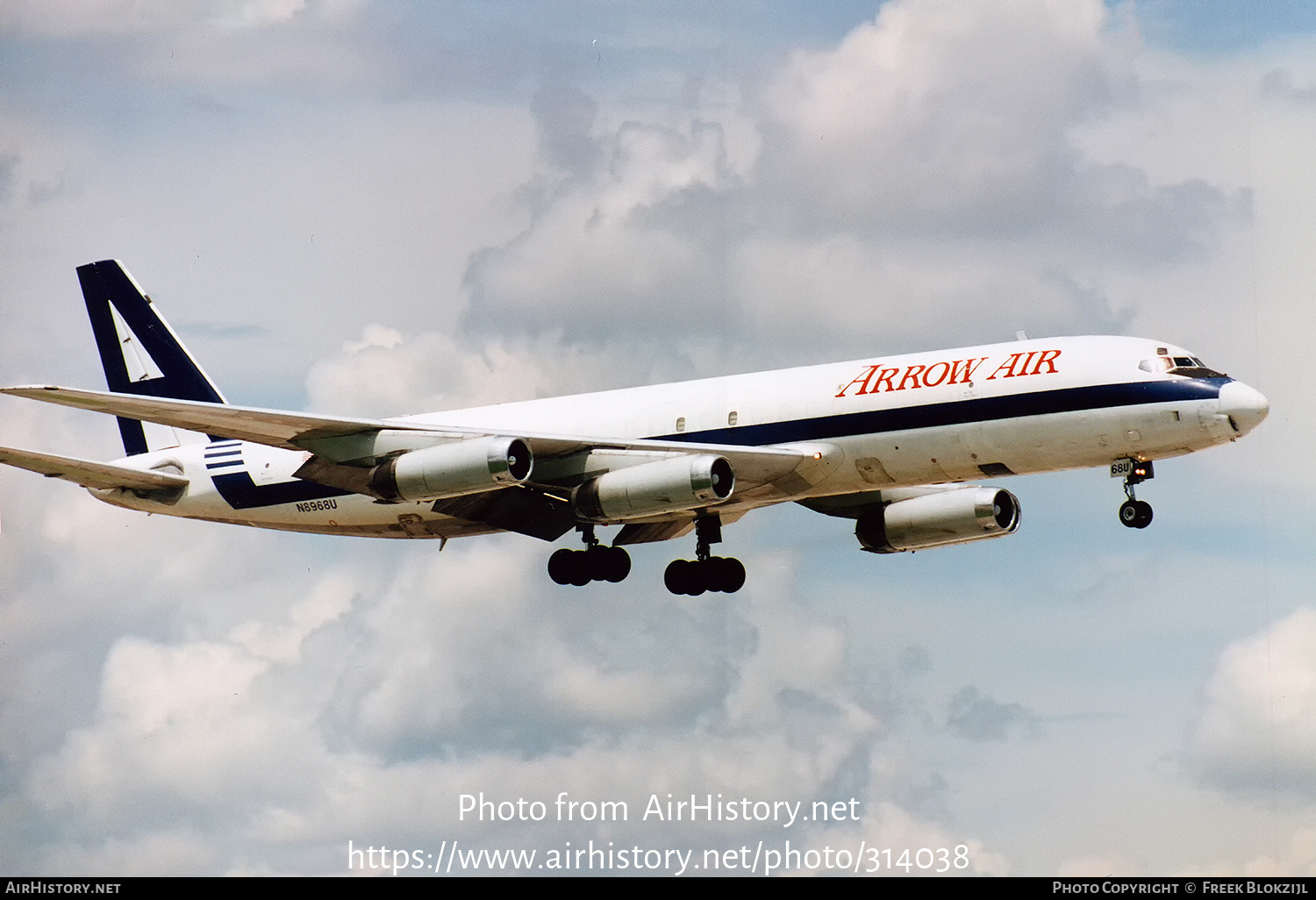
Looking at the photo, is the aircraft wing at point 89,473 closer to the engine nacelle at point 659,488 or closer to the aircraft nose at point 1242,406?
the engine nacelle at point 659,488

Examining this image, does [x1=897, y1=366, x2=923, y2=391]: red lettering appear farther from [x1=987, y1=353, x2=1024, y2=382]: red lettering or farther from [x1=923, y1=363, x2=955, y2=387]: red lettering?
[x1=987, y1=353, x2=1024, y2=382]: red lettering

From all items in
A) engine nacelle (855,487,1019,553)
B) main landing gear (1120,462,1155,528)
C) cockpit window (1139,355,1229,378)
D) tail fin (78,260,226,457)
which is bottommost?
main landing gear (1120,462,1155,528)

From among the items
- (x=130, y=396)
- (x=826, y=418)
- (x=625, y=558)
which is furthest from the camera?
(x=625, y=558)

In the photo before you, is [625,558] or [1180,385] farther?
[625,558]

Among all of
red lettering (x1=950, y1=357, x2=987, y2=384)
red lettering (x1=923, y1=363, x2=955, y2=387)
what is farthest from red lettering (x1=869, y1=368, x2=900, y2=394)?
red lettering (x1=950, y1=357, x2=987, y2=384)

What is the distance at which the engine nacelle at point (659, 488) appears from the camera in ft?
137

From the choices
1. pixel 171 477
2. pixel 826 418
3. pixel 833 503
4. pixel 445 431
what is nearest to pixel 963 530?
pixel 833 503

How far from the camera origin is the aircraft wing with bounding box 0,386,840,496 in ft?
136

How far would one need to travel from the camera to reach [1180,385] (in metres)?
40.3

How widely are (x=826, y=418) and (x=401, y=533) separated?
1288 cm

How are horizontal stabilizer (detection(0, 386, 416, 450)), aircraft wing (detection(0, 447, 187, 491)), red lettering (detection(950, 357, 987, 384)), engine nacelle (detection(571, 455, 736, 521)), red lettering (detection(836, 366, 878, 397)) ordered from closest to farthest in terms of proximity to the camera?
horizontal stabilizer (detection(0, 386, 416, 450)), red lettering (detection(950, 357, 987, 384)), engine nacelle (detection(571, 455, 736, 521)), red lettering (detection(836, 366, 878, 397)), aircraft wing (detection(0, 447, 187, 491))

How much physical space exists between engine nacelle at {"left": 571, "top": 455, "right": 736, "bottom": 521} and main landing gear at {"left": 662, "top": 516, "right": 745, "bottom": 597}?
19.1 feet
